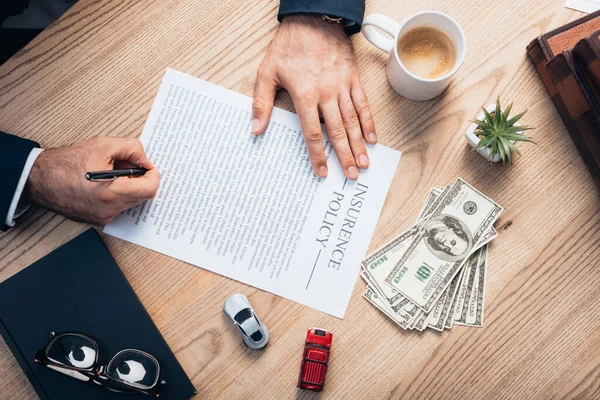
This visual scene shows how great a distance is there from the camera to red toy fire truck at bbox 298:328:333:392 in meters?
0.82

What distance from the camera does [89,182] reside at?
80 centimetres

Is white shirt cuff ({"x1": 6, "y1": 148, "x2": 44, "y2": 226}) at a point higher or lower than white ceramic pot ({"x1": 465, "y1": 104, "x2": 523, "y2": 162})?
lower

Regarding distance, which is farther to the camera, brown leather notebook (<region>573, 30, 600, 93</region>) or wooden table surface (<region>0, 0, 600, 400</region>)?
wooden table surface (<region>0, 0, 600, 400</region>)

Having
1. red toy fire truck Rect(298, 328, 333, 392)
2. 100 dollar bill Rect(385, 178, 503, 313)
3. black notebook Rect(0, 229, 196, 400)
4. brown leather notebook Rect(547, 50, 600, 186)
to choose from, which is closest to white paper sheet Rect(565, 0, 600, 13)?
brown leather notebook Rect(547, 50, 600, 186)

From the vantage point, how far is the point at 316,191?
0.87 metres

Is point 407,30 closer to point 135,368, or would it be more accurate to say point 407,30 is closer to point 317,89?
point 317,89

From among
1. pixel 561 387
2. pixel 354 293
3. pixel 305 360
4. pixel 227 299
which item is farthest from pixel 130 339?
pixel 561 387

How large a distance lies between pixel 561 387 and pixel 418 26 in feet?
2.47

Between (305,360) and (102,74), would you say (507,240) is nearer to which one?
(305,360)

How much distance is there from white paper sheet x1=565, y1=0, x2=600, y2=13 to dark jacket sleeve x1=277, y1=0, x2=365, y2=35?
424 millimetres

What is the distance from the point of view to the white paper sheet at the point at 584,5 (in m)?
0.88

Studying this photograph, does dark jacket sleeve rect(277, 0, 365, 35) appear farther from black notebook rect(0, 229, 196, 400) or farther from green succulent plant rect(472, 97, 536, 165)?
black notebook rect(0, 229, 196, 400)

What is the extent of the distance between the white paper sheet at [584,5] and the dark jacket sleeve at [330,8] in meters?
0.42

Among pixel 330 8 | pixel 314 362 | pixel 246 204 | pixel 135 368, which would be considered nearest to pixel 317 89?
pixel 330 8
